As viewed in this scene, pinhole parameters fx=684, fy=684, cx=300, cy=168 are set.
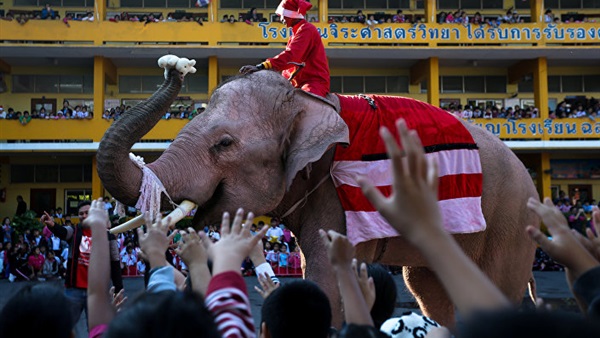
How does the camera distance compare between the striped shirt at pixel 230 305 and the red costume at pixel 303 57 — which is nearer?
the striped shirt at pixel 230 305

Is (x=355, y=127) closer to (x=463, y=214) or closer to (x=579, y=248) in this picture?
(x=463, y=214)

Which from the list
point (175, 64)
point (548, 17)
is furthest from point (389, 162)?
point (548, 17)

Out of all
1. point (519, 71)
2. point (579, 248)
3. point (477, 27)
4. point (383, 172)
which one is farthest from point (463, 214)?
point (519, 71)

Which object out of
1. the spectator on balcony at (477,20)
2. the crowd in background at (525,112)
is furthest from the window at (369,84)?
the spectator on balcony at (477,20)

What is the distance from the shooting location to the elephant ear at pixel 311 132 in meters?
4.73

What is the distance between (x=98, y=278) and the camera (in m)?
2.52

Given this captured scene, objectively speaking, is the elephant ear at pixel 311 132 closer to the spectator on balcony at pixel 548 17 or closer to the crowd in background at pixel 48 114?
the crowd in background at pixel 48 114

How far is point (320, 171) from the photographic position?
4.99m

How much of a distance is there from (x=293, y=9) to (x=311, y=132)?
4.32 ft

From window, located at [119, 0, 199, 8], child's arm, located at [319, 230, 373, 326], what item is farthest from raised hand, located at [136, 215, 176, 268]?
window, located at [119, 0, 199, 8]

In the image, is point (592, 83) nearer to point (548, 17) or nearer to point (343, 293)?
point (548, 17)

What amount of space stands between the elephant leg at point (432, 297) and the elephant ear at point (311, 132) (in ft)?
5.11

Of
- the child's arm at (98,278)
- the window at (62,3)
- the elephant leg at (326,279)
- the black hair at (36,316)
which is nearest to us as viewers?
the black hair at (36,316)

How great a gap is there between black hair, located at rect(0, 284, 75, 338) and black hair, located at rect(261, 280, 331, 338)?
2.18 feet
